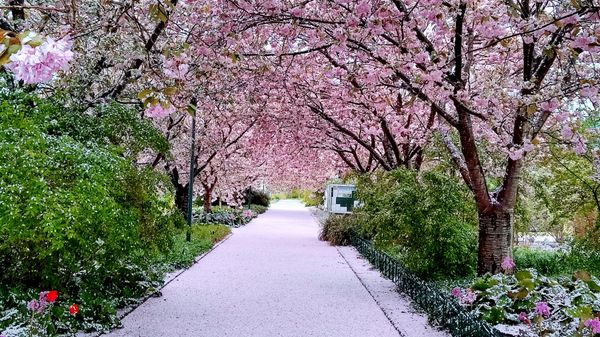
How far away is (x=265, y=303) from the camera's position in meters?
7.17

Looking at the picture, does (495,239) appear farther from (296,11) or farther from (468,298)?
(296,11)

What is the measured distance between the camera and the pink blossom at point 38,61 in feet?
5.70

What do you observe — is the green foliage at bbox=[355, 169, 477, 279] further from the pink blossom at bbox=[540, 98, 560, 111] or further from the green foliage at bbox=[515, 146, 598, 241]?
the green foliage at bbox=[515, 146, 598, 241]

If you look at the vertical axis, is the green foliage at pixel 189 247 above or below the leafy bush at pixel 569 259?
below

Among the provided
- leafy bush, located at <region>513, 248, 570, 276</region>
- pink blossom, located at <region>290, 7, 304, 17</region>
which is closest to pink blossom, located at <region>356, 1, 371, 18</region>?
pink blossom, located at <region>290, 7, 304, 17</region>

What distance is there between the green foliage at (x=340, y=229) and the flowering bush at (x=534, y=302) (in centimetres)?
1002

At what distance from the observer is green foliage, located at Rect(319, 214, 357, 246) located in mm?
15875

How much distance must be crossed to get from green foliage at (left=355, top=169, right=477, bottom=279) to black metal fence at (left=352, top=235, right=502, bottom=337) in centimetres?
35

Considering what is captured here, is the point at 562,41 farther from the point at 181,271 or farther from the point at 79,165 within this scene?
the point at 181,271

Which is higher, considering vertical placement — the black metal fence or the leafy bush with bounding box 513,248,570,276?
the leafy bush with bounding box 513,248,570,276

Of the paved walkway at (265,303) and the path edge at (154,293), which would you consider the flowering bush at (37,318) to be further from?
the paved walkway at (265,303)

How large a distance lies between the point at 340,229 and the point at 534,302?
11222 mm

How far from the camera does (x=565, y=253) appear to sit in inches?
392

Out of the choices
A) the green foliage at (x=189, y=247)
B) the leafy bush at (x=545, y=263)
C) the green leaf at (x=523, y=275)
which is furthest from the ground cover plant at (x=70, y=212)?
the leafy bush at (x=545, y=263)
